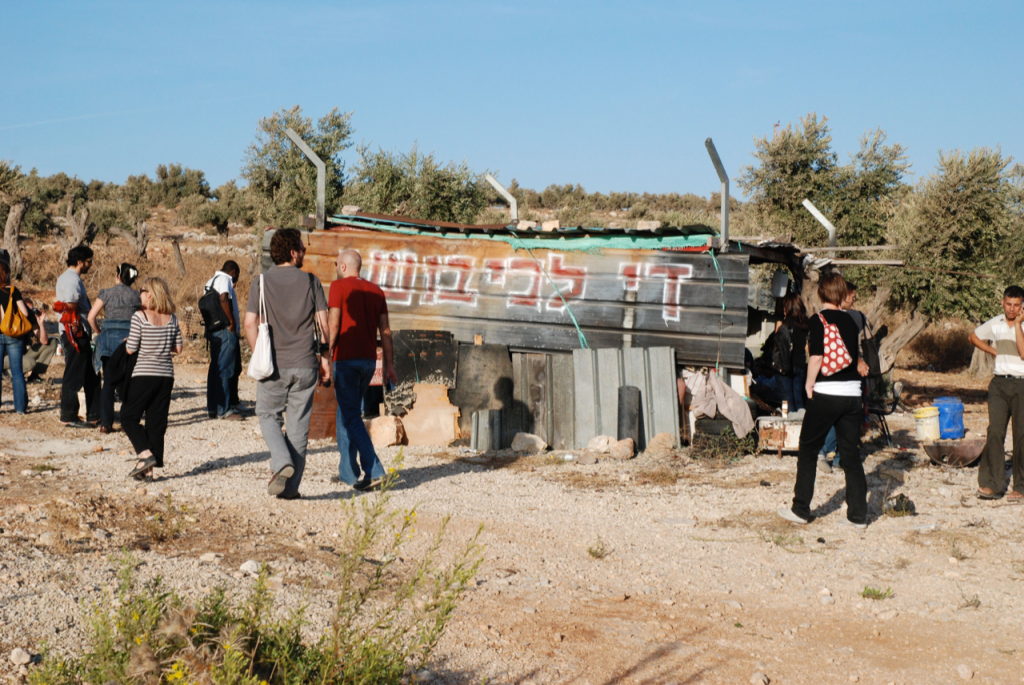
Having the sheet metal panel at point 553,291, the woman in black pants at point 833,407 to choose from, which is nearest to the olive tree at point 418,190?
the sheet metal panel at point 553,291

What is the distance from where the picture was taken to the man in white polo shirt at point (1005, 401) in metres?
7.51

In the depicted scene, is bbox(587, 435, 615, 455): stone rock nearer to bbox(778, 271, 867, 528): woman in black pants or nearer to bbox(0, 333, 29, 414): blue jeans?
bbox(778, 271, 867, 528): woman in black pants

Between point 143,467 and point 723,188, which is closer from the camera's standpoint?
point 143,467

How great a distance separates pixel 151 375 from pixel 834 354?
575 cm

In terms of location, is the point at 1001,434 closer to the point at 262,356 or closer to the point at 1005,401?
the point at 1005,401

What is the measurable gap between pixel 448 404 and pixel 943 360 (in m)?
17.1

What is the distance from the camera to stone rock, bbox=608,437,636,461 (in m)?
9.55

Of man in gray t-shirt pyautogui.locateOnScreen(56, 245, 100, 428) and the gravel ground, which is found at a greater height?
man in gray t-shirt pyautogui.locateOnScreen(56, 245, 100, 428)

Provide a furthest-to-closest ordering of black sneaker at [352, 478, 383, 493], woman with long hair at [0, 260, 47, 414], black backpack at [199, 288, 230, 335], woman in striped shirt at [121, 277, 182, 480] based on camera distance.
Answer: black backpack at [199, 288, 230, 335] → woman with long hair at [0, 260, 47, 414] → woman in striped shirt at [121, 277, 182, 480] → black sneaker at [352, 478, 383, 493]

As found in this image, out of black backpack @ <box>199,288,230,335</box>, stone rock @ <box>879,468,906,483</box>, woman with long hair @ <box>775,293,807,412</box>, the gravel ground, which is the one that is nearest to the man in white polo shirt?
the gravel ground

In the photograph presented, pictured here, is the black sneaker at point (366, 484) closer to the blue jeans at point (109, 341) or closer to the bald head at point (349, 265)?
the bald head at point (349, 265)

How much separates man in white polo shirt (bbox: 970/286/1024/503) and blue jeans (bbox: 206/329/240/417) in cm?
857

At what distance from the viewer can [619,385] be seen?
33.3 feet

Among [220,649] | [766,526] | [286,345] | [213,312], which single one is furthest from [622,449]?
[220,649]
